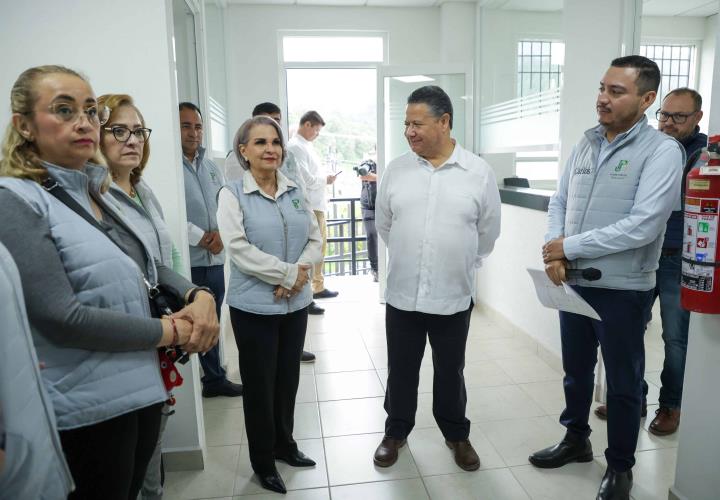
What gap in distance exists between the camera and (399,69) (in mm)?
4648

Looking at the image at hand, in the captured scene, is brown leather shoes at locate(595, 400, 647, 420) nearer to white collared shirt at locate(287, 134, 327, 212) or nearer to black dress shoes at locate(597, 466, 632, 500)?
black dress shoes at locate(597, 466, 632, 500)

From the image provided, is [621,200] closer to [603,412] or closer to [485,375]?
[603,412]

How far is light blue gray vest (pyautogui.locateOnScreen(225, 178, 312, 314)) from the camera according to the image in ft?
6.50

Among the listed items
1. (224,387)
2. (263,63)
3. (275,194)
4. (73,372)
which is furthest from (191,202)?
(263,63)

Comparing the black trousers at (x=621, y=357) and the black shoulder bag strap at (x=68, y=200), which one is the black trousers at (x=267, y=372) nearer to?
the black shoulder bag strap at (x=68, y=200)

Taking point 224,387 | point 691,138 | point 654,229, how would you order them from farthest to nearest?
point 224,387
point 691,138
point 654,229

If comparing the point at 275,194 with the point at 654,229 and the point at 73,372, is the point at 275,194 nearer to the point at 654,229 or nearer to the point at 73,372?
the point at 73,372

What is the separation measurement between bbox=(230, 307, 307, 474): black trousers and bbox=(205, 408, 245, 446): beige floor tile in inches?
17.8

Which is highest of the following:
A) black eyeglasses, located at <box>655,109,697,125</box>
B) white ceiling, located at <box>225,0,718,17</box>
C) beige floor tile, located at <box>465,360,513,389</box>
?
white ceiling, located at <box>225,0,718,17</box>

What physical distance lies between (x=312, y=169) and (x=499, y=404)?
109 inches

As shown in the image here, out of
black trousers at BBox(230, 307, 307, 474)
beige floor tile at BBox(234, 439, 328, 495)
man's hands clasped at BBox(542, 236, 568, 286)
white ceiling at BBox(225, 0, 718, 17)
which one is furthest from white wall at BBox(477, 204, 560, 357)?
black trousers at BBox(230, 307, 307, 474)

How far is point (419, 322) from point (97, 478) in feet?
4.54

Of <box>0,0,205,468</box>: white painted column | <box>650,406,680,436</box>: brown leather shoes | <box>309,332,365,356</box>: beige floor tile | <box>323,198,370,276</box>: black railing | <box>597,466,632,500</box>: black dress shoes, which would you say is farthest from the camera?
<box>323,198,370,276</box>: black railing

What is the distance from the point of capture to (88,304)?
3.64 ft
